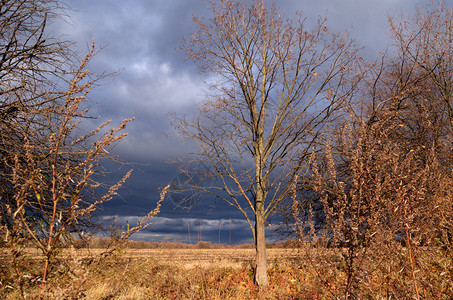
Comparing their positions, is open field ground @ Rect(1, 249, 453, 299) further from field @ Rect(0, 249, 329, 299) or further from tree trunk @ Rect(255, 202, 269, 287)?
tree trunk @ Rect(255, 202, 269, 287)

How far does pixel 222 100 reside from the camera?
10492 mm

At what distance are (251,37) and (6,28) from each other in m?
6.40

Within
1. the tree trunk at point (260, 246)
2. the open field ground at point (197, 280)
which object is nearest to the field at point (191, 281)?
the open field ground at point (197, 280)

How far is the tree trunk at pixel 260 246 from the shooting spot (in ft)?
30.7

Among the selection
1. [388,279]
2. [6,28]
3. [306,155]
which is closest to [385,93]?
[306,155]

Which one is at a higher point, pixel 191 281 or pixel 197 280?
pixel 191 281

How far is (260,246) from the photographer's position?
950 cm

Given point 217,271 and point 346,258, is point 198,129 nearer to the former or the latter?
point 217,271

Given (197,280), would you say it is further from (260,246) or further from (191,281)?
(260,246)

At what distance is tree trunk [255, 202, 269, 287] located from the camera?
30.7ft

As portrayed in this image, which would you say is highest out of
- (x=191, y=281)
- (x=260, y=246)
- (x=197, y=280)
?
(x=260, y=246)

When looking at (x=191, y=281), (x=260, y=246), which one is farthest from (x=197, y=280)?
(x=260, y=246)

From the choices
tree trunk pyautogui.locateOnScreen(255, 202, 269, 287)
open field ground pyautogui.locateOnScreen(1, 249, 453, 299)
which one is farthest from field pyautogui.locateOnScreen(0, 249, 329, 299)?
tree trunk pyautogui.locateOnScreen(255, 202, 269, 287)

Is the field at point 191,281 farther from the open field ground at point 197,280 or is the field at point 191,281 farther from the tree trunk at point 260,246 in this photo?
the tree trunk at point 260,246
